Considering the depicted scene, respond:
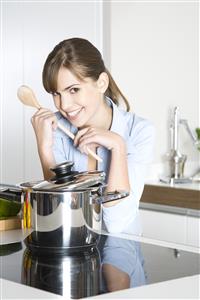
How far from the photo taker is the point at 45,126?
193cm

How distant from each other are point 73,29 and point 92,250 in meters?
2.18

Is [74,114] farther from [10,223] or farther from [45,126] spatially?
[10,223]

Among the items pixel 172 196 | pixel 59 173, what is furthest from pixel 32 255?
pixel 172 196

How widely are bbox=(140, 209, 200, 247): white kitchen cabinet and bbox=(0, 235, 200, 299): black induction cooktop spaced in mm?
1338

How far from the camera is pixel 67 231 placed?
1.53 metres

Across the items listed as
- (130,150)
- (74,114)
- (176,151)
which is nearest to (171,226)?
(176,151)

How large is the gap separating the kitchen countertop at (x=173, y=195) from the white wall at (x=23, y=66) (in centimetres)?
62

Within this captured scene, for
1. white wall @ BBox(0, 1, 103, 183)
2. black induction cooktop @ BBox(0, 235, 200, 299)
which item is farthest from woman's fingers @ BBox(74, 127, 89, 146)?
white wall @ BBox(0, 1, 103, 183)

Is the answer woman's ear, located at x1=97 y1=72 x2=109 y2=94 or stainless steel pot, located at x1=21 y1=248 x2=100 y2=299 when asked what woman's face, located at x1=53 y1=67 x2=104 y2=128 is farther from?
stainless steel pot, located at x1=21 y1=248 x2=100 y2=299

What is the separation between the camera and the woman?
1.89 metres

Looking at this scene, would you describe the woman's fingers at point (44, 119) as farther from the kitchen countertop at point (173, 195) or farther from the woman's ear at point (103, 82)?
the kitchen countertop at point (173, 195)

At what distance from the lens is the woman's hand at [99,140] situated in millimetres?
1840

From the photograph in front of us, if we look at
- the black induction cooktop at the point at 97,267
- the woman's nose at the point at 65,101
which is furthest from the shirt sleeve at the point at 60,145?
the black induction cooktop at the point at 97,267

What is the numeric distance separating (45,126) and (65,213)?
0.46m
